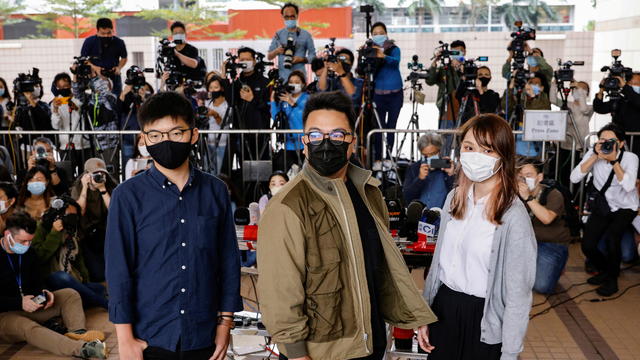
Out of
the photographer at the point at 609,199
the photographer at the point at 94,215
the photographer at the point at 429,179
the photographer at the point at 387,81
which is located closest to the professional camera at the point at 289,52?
the photographer at the point at 387,81

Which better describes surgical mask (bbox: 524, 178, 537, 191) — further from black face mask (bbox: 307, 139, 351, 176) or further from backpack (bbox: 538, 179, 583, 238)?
black face mask (bbox: 307, 139, 351, 176)

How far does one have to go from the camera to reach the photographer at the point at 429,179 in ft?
18.1

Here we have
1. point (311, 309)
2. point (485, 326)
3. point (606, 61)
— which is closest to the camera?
point (311, 309)

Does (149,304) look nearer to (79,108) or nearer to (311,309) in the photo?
(311,309)

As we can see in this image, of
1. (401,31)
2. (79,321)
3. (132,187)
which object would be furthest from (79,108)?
(401,31)

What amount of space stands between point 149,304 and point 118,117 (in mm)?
5908

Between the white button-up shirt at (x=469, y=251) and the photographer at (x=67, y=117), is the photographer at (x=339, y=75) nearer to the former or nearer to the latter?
the photographer at (x=67, y=117)

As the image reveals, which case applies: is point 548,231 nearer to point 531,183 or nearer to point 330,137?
point 531,183

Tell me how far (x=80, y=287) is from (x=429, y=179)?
9.91 feet

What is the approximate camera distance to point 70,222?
16.2 ft

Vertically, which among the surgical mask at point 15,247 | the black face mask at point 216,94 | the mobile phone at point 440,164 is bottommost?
the surgical mask at point 15,247

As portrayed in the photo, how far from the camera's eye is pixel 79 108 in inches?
301

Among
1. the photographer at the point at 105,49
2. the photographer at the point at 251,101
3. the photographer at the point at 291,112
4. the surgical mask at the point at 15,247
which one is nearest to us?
the surgical mask at the point at 15,247

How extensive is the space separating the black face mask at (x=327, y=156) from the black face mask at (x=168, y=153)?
488 millimetres
